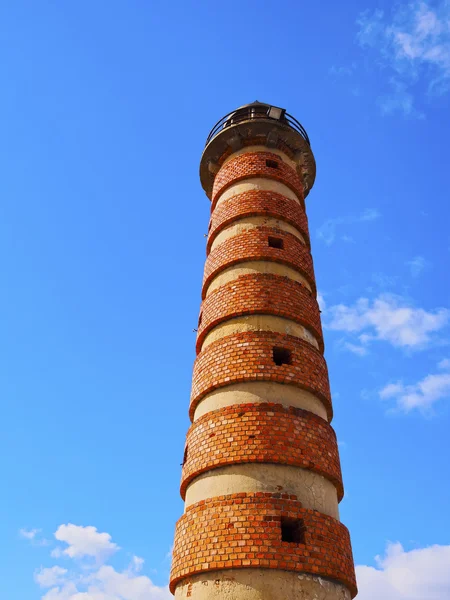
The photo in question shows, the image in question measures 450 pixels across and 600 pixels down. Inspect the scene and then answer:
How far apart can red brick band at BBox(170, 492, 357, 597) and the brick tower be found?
14 millimetres

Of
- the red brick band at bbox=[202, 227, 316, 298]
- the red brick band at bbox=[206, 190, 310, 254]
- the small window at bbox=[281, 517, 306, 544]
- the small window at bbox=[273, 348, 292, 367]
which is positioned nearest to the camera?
the small window at bbox=[281, 517, 306, 544]

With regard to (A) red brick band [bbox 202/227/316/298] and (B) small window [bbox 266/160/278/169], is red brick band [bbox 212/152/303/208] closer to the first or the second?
(B) small window [bbox 266/160/278/169]

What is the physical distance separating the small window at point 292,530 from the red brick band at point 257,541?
54mm

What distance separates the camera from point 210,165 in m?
14.4

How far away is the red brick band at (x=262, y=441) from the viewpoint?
744 cm

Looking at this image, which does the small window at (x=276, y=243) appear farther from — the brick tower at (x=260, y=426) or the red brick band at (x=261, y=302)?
the red brick band at (x=261, y=302)

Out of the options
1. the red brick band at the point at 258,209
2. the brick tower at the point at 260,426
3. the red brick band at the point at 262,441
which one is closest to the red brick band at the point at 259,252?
the brick tower at the point at 260,426

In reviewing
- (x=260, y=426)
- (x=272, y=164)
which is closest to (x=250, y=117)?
(x=272, y=164)

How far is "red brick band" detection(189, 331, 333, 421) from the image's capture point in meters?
8.45

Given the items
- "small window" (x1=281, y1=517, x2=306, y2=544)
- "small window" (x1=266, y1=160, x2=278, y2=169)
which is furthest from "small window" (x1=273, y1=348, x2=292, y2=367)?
"small window" (x1=266, y1=160, x2=278, y2=169)

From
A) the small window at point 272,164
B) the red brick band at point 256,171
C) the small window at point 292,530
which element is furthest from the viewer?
the small window at point 272,164

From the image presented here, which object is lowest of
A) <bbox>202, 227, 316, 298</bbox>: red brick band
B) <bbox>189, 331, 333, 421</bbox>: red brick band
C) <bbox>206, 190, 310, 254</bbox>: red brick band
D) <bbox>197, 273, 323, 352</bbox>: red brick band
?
<bbox>189, 331, 333, 421</bbox>: red brick band

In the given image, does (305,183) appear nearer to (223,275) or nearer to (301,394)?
(223,275)

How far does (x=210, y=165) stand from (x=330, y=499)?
9906 millimetres
